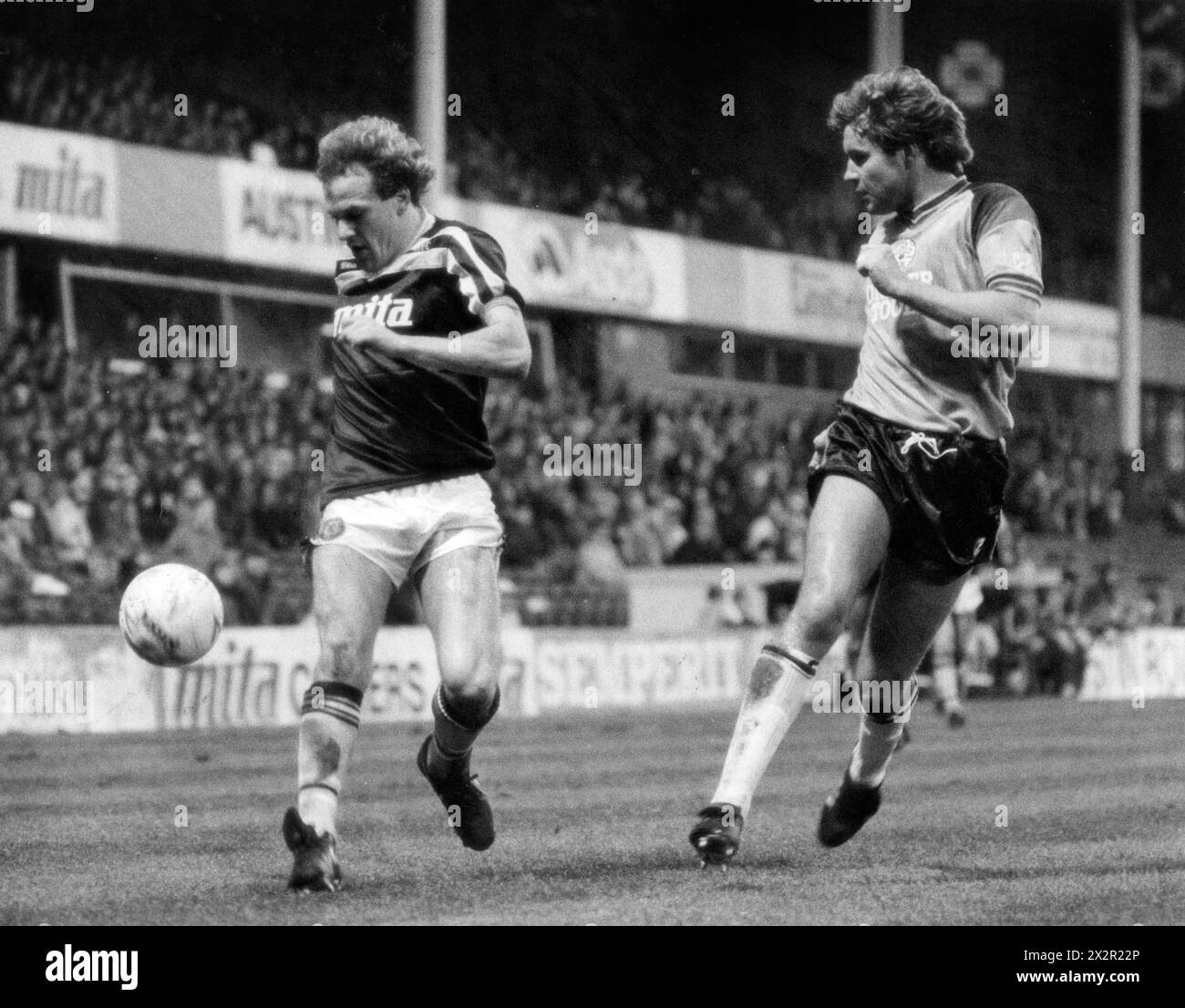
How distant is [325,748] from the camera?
235 inches

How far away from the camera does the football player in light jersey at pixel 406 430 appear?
6121 millimetres

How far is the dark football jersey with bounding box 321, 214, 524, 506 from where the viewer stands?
20.6 feet

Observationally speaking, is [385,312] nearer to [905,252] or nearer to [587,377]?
[905,252]

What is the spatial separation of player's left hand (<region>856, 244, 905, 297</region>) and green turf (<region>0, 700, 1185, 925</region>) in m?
1.79

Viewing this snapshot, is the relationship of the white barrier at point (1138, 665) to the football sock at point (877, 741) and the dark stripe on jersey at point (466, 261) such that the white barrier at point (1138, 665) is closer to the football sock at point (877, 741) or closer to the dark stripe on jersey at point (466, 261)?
the football sock at point (877, 741)

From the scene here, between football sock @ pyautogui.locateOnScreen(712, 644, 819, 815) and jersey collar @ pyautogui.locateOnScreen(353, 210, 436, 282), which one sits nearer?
football sock @ pyautogui.locateOnScreen(712, 644, 819, 815)

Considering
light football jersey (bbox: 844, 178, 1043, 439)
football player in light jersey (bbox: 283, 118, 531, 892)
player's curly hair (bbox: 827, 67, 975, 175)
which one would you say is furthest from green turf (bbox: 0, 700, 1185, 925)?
player's curly hair (bbox: 827, 67, 975, 175)

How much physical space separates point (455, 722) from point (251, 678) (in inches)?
465

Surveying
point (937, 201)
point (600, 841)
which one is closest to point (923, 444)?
point (937, 201)

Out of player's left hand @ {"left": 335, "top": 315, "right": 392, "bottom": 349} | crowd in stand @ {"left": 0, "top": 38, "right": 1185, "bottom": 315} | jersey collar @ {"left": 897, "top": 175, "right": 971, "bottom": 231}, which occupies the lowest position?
player's left hand @ {"left": 335, "top": 315, "right": 392, "bottom": 349}

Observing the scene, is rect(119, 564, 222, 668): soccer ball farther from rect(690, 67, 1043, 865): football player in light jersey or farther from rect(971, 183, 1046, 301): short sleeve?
rect(971, 183, 1046, 301): short sleeve

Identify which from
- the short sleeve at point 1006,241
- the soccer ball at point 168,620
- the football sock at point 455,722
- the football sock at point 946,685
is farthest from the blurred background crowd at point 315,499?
the short sleeve at point 1006,241
